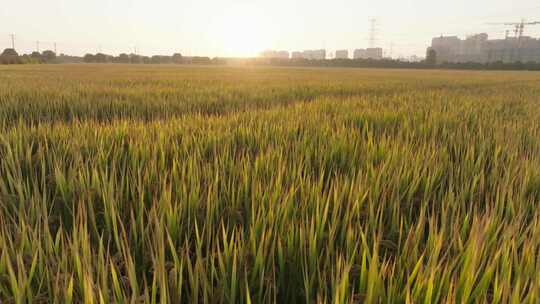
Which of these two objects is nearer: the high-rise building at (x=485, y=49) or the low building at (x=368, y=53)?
the high-rise building at (x=485, y=49)

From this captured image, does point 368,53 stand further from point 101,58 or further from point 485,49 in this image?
point 101,58

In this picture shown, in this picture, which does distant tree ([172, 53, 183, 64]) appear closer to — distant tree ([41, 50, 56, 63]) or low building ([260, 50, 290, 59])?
distant tree ([41, 50, 56, 63])

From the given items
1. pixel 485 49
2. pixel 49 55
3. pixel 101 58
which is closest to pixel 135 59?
pixel 101 58

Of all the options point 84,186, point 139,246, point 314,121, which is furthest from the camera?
point 314,121

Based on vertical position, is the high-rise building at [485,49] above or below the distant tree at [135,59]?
above

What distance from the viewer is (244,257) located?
86cm

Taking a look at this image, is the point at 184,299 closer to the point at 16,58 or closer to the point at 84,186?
the point at 84,186

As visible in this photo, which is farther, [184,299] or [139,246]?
[139,246]

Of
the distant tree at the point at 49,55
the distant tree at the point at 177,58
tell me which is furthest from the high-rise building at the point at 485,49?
the distant tree at the point at 49,55

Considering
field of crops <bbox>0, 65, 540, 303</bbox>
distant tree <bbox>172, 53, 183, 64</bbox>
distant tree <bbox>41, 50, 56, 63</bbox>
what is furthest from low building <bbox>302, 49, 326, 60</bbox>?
field of crops <bbox>0, 65, 540, 303</bbox>

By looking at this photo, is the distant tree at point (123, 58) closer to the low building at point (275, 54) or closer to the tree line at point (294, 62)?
the tree line at point (294, 62)

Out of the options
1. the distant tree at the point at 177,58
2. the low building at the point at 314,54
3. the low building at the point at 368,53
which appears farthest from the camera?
the low building at the point at 314,54

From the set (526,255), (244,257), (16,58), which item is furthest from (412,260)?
(16,58)

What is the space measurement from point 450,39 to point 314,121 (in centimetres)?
20189
